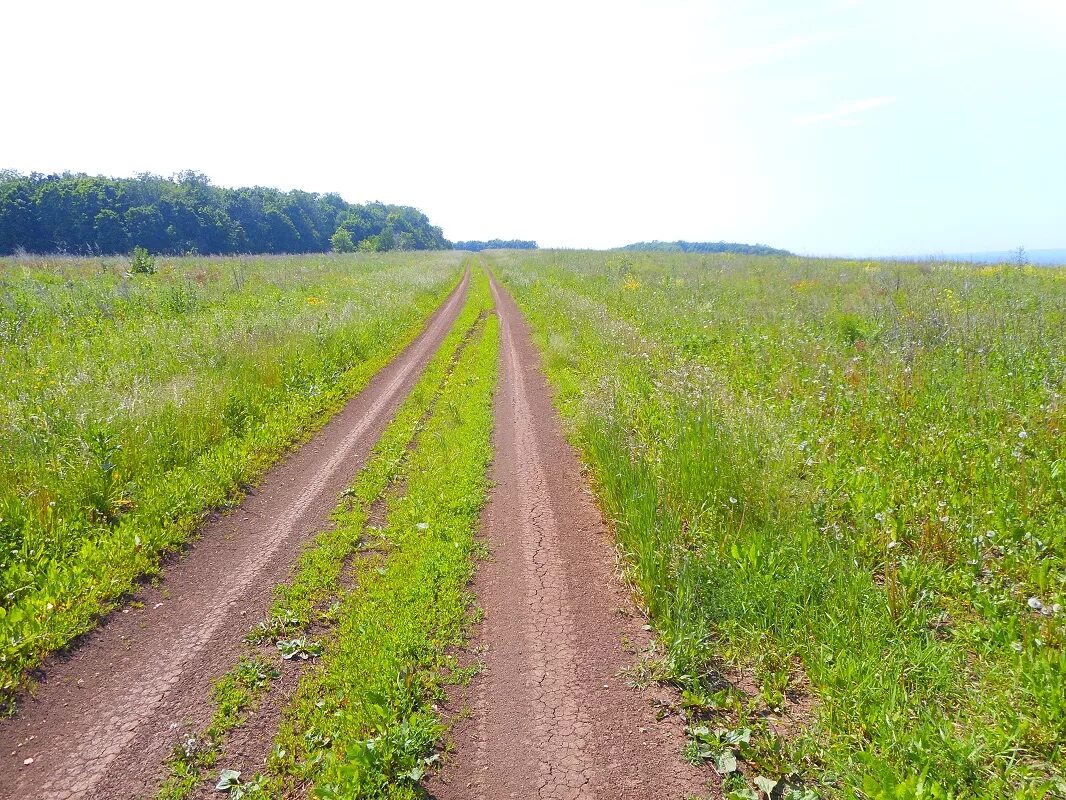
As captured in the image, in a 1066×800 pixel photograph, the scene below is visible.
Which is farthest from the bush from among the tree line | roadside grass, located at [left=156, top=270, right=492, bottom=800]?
the tree line

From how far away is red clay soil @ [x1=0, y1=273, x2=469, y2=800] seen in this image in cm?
305

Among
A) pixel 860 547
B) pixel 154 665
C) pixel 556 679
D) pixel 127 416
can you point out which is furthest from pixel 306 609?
pixel 860 547

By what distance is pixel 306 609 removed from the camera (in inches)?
172

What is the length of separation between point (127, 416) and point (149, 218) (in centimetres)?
7826

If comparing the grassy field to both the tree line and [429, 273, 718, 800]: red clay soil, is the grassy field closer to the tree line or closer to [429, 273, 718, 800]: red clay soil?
[429, 273, 718, 800]: red clay soil

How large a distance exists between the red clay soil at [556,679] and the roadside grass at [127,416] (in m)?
3.14

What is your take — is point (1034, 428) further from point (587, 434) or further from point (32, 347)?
point (32, 347)

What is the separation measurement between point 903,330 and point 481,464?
802 cm

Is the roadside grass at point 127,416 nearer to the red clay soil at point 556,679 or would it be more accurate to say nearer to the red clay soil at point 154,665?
the red clay soil at point 154,665

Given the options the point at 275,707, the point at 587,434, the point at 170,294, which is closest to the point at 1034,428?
the point at 587,434

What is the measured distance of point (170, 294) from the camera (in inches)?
612

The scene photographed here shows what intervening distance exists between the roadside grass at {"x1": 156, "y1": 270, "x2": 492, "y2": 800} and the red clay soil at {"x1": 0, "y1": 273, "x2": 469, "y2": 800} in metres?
0.12

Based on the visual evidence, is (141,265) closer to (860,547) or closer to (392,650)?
(392,650)

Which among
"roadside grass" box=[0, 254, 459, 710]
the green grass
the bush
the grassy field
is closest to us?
the grassy field
